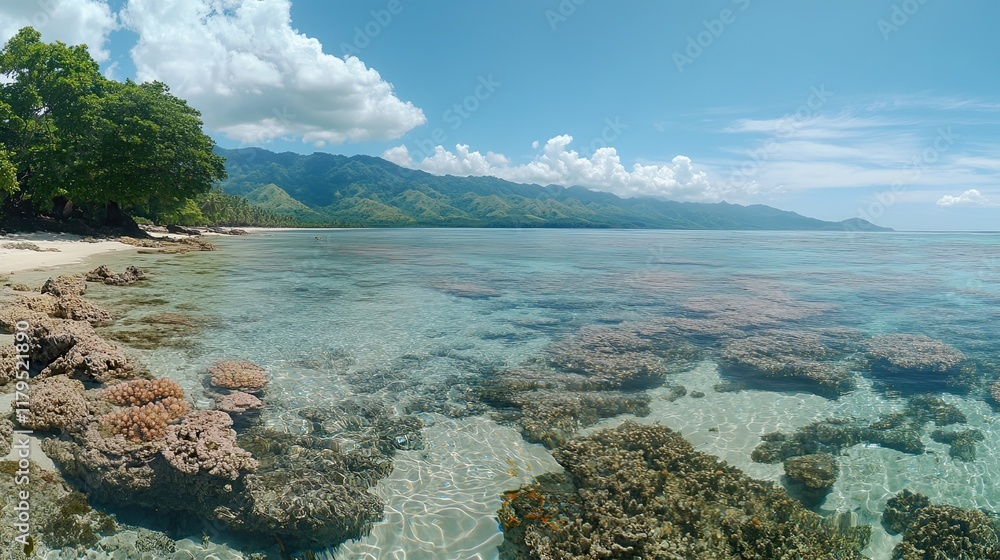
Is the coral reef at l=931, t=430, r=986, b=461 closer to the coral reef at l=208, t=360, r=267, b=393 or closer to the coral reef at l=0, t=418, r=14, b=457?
the coral reef at l=208, t=360, r=267, b=393

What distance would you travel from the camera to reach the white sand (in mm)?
29141

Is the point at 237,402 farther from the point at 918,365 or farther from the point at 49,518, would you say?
the point at 918,365

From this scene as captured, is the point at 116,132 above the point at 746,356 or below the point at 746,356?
above

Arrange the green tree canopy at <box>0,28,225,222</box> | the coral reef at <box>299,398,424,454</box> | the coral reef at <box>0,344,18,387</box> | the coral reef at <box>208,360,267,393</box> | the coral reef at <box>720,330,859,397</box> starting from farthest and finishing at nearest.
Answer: the green tree canopy at <box>0,28,225,222</box>
the coral reef at <box>720,330,859,397</box>
the coral reef at <box>208,360,267,393</box>
the coral reef at <box>0,344,18,387</box>
the coral reef at <box>299,398,424,454</box>

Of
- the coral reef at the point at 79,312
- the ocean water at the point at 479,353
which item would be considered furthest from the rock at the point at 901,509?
the coral reef at the point at 79,312

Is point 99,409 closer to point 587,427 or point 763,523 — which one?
point 587,427

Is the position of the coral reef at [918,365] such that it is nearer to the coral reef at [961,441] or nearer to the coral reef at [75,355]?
the coral reef at [961,441]

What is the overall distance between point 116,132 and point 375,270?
31701 millimetres

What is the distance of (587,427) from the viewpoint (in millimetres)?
9703

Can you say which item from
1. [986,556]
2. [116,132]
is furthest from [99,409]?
[116,132]

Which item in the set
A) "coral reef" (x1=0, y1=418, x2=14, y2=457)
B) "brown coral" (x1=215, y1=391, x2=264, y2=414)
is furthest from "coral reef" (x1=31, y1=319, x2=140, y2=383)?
"brown coral" (x1=215, y1=391, x2=264, y2=414)

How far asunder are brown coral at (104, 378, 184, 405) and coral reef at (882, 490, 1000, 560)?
12.7 metres

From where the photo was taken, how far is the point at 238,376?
11078 millimetres

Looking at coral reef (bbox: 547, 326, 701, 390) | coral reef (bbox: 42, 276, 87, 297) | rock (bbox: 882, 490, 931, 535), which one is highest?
coral reef (bbox: 42, 276, 87, 297)
